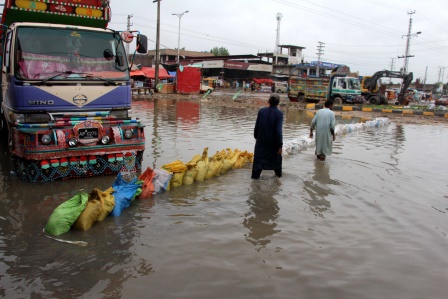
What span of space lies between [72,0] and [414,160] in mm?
8369

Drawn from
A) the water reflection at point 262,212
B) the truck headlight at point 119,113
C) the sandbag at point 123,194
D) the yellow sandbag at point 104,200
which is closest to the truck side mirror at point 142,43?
the truck headlight at point 119,113

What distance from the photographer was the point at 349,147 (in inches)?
431

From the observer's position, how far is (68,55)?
6344 mm

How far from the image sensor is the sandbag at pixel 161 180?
18.7ft

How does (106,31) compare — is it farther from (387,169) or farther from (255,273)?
(387,169)

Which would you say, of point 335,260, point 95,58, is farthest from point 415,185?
point 95,58

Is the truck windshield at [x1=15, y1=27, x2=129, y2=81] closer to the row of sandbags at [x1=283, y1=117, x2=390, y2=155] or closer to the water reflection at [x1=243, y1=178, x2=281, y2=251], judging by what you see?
the water reflection at [x1=243, y1=178, x2=281, y2=251]

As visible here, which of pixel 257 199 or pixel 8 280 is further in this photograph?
pixel 257 199

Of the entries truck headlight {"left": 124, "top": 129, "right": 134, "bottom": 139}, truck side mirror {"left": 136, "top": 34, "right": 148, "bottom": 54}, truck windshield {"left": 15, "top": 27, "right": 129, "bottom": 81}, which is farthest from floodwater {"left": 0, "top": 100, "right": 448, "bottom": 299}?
truck side mirror {"left": 136, "top": 34, "right": 148, "bottom": 54}

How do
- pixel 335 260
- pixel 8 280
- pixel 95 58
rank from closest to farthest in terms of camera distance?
pixel 8 280 < pixel 335 260 < pixel 95 58

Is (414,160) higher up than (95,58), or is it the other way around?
(95,58)

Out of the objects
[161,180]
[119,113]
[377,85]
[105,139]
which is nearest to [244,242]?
[161,180]

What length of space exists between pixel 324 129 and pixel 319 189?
2370mm

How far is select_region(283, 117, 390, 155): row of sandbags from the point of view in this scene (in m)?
9.73
